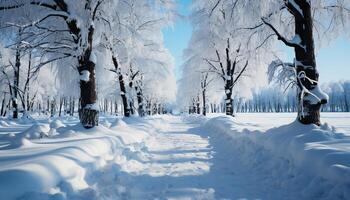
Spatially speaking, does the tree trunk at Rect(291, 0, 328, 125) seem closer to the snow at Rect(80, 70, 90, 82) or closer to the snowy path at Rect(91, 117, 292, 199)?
the snowy path at Rect(91, 117, 292, 199)

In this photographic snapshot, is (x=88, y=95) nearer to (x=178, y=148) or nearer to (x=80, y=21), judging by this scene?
A: (x=80, y=21)

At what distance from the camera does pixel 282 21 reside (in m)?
8.90

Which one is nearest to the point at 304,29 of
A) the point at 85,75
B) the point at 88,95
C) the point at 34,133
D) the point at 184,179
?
the point at 184,179

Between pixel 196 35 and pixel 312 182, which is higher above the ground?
pixel 196 35

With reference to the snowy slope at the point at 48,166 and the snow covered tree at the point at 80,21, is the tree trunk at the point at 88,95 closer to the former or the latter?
the snow covered tree at the point at 80,21

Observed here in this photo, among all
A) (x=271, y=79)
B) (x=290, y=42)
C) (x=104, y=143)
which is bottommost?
(x=104, y=143)

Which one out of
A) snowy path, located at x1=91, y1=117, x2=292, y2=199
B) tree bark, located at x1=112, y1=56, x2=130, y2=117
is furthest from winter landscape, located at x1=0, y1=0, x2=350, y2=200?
tree bark, located at x1=112, y1=56, x2=130, y2=117

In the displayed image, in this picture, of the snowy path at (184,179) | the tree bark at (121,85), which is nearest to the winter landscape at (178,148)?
the snowy path at (184,179)

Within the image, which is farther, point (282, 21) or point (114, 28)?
point (114, 28)

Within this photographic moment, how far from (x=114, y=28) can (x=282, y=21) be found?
622 centimetres

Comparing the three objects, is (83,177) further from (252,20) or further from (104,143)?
(252,20)

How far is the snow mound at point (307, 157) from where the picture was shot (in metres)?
3.68

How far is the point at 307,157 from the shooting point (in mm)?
4629

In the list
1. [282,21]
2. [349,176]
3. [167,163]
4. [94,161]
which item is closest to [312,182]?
[349,176]
